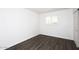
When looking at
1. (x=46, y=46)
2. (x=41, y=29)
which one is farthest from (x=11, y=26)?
(x=41, y=29)

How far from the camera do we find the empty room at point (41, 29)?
8.55ft

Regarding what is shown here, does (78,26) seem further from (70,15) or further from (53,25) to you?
(53,25)

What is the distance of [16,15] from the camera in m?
3.05

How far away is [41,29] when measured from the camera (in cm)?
580

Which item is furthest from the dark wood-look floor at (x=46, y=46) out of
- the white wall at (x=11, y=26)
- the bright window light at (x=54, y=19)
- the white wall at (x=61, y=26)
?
the bright window light at (x=54, y=19)

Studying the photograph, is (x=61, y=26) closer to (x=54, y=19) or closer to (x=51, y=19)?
(x=54, y=19)

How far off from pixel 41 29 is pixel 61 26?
192cm

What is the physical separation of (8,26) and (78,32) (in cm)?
284

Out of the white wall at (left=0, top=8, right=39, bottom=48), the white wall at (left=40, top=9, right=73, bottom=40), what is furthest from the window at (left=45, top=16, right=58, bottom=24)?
the white wall at (left=0, top=8, right=39, bottom=48)

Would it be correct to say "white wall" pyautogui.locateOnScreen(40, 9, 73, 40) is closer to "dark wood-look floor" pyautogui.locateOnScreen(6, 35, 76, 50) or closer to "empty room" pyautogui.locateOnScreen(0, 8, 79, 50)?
"empty room" pyautogui.locateOnScreen(0, 8, 79, 50)

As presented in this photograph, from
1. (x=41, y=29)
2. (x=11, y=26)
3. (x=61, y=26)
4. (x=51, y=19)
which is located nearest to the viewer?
(x=11, y=26)
